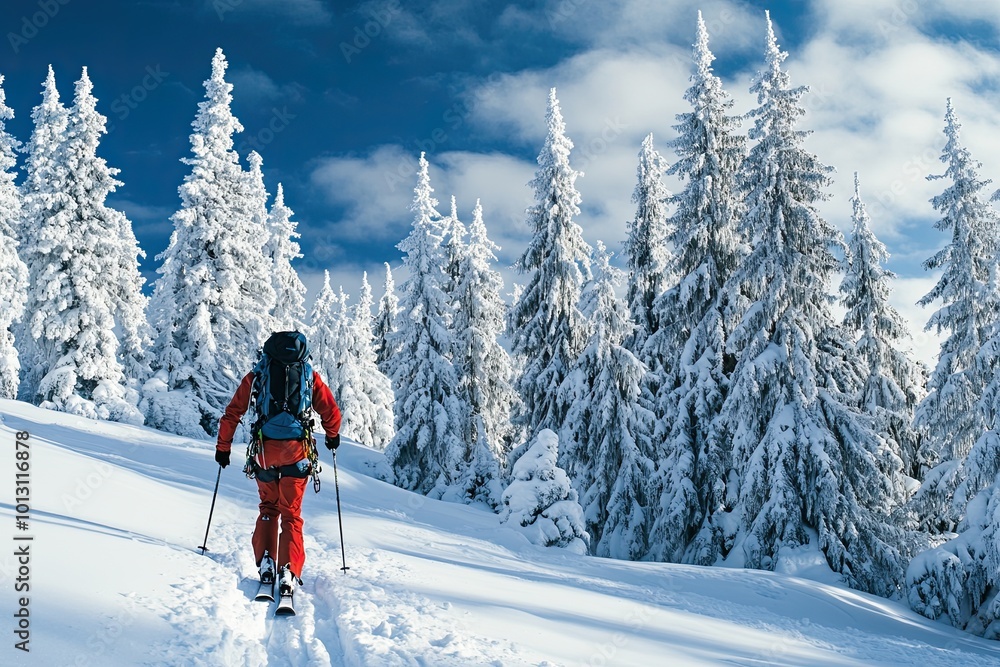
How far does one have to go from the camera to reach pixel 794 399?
16.8 meters

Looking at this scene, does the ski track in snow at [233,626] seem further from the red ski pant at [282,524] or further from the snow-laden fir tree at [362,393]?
the snow-laden fir tree at [362,393]

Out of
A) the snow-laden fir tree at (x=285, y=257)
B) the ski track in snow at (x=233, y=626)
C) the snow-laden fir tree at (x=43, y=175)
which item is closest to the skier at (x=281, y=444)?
the ski track in snow at (x=233, y=626)

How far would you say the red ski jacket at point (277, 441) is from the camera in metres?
6.45

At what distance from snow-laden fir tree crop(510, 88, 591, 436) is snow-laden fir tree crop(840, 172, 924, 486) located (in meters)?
10.3

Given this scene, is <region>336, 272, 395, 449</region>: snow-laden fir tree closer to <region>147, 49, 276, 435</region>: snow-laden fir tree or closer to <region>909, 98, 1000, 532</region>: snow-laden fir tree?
<region>147, 49, 276, 435</region>: snow-laden fir tree

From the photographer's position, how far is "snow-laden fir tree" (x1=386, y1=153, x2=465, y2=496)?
26.1 meters

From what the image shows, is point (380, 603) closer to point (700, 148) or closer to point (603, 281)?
point (603, 281)

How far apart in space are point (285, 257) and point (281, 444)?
119 ft

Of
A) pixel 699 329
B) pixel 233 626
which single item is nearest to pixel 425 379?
pixel 699 329

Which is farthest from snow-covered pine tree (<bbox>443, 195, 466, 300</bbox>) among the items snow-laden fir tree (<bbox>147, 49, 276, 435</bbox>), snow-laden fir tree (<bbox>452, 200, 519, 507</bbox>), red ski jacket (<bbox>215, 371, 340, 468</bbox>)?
red ski jacket (<bbox>215, 371, 340, 468</bbox>)

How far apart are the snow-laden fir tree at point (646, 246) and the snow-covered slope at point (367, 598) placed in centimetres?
1154

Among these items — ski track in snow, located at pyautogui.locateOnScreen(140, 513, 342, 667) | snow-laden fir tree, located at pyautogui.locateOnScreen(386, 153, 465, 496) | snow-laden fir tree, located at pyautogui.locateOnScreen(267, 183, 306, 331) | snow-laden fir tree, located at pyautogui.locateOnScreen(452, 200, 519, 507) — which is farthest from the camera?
snow-laden fir tree, located at pyautogui.locateOnScreen(267, 183, 306, 331)

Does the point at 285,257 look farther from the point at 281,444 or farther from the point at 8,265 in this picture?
the point at 281,444

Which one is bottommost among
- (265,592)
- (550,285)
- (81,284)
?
(265,592)
